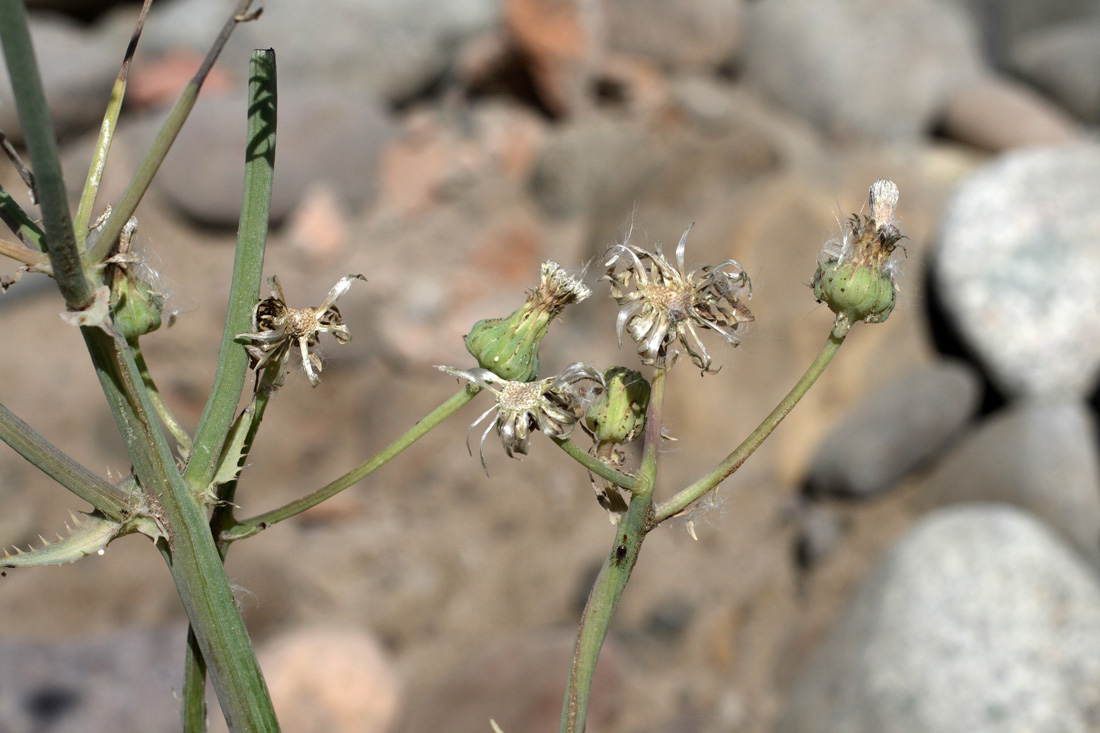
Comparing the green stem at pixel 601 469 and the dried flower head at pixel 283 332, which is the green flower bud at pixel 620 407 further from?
the dried flower head at pixel 283 332

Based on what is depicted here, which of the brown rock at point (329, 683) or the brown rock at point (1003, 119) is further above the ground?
the brown rock at point (1003, 119)

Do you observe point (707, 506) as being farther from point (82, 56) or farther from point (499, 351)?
A: point (82, 56)

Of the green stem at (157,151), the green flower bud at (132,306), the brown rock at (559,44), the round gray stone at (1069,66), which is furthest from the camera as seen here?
the round gray stone at (1069,66)

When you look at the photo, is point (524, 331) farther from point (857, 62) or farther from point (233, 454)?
point (857, 62)

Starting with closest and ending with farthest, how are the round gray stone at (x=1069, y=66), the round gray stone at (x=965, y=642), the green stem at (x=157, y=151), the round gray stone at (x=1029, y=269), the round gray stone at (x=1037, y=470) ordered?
the green stem at (x=157, y=151)
the round gray stone at (x=965, y=642)
the round gray stone at (x=1037, y=470)
the round gray stone at (x=1029, y=269)
the round gray stone at (x=1069, y=66)

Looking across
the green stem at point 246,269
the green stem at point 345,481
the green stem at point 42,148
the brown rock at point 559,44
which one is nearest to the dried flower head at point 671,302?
the green stem at point 345,481

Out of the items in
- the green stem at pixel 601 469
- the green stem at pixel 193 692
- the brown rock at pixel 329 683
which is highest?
the brown rock at pixel 329 683

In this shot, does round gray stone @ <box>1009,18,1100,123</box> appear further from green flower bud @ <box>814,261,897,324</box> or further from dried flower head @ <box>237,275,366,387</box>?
dried flower head @ <box>237,275,366,387</box>
